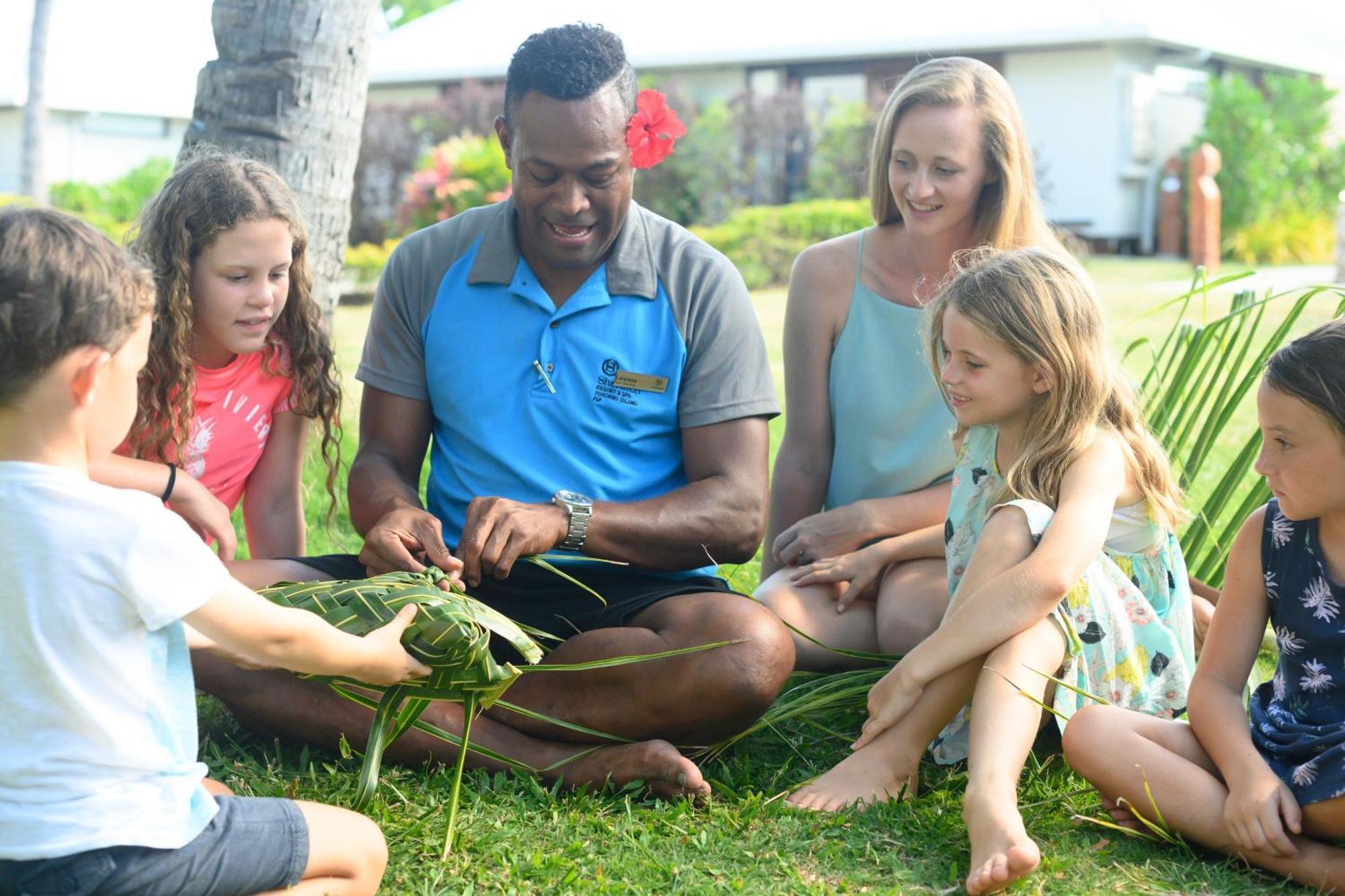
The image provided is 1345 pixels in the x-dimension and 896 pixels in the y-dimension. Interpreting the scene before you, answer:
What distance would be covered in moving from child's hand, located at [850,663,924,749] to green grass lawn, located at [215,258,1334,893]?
0.18 meters

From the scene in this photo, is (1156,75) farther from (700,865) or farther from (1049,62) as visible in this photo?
(700,865)

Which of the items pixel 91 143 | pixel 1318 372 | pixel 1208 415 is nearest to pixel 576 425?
pixel 1318 372

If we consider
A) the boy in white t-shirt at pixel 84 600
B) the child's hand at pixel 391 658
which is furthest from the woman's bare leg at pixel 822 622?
the boy in white t-shirt at pixel 84 600

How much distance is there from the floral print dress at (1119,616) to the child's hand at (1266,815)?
441 mm

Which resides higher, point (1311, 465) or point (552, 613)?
point (1311, 465)

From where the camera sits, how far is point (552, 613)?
349 centimetres

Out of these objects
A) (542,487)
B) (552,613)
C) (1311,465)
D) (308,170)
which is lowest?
(552,613)

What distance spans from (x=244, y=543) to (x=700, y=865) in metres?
3.34

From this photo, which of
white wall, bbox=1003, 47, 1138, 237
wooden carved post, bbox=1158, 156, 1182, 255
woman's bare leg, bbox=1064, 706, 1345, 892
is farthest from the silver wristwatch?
wooden carved post, bbox=1158, 156, 1182, 255

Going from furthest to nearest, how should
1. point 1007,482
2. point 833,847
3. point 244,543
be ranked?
point 244,543 → point 1007,482 → point 833,847

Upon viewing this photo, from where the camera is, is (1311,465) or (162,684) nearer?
(162,684)

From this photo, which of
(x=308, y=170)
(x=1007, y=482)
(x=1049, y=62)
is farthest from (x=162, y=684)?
(x=1049, y=62)

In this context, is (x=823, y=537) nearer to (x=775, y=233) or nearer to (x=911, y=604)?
(x=911, y=604)

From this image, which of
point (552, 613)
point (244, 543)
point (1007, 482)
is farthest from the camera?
point (244, 543)
